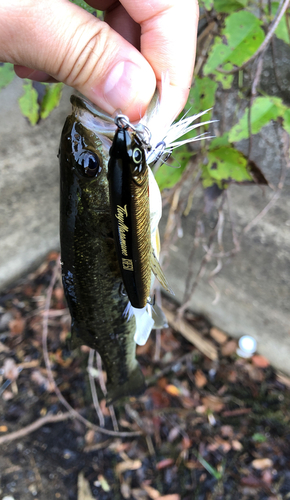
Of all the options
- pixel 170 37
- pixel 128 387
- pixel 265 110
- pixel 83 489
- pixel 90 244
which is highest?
pixel 170 37

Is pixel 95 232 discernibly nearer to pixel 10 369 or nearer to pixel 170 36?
pixel 170 36

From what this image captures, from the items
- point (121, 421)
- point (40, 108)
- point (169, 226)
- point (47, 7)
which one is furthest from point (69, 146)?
point (121, 421)

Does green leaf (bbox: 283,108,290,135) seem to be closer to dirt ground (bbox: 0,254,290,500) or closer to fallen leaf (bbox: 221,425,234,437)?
dirt ground (bbox: 0,254,290,500)

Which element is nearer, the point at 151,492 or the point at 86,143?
the point at 86,143

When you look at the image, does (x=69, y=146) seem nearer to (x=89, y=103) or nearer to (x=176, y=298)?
(x=89, y=103)

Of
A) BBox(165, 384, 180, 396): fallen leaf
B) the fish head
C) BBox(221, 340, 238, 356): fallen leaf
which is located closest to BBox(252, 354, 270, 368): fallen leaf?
BBox(221, 340, 238, 356): fallen leaf

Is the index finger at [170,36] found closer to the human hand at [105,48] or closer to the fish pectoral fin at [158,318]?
the human hand at [105,48]

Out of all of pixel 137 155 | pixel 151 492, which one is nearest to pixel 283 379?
pixel 151 492
